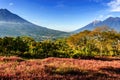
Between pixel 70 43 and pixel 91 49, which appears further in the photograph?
pixel 70 43

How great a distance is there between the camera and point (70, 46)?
7969cm

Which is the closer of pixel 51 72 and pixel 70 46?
pixel 51 72

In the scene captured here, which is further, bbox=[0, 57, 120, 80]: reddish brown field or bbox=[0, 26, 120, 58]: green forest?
bbox=[0, 26, 120, 58]: green forest

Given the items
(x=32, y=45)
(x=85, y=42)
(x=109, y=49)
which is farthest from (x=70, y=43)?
(x=32, y=45)

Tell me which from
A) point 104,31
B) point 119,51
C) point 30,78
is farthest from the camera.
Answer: point 119,51

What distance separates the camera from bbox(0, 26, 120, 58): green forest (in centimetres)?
4778

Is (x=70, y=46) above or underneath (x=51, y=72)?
underneath

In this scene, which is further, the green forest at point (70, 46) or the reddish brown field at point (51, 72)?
the green forest at point (70, 46)

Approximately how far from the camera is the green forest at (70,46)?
47781mm

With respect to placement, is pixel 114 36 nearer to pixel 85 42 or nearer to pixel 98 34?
pixel 98 34

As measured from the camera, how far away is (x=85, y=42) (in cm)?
8588

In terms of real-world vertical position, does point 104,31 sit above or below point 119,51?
above

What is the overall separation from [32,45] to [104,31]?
23.5 metres

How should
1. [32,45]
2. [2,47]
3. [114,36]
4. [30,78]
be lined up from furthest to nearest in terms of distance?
[114,36]
[32,45]
[2,47]
[30,78]
